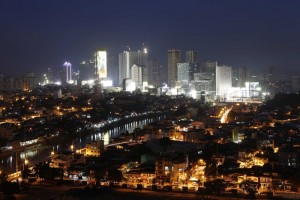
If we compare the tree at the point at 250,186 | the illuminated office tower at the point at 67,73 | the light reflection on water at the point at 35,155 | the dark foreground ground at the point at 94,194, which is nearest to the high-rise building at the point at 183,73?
the illuminated office tower at the point at 67,73

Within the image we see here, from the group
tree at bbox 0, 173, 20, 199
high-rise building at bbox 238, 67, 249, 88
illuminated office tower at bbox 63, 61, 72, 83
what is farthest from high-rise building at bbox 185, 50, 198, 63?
tree at bbox 0, 173, 20, 199

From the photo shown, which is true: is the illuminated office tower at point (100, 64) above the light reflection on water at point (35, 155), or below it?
above

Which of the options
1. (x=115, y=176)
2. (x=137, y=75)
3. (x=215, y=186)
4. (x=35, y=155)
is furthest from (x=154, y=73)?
(x=215, y=186)

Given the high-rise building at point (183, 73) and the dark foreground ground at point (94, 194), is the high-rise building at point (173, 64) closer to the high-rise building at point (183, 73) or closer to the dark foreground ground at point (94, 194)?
the high-rise building at point (183, 73)

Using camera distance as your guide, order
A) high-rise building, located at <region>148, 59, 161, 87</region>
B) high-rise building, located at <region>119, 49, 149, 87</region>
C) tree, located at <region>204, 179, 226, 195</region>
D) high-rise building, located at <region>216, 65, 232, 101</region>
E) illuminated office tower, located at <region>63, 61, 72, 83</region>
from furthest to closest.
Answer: illuminated office tower, located at <region>63, 61, 72, 83</region>, high-rise building, located at <region>148, 59, 161, 87</region>, high-rise building, located at <region>119, 49, 149, 87</region>, high-rise building, located at <region>216, 65, 232, 101</region>, tree, located at <region>204, 179, 226, 195</region>

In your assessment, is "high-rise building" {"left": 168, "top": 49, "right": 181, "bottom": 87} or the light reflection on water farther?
"high-rise building" {"left": 168, "top": 49, "right": 181, "bottom": 87}

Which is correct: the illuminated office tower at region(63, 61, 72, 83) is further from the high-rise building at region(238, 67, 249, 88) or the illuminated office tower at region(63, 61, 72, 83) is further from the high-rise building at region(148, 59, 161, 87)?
the high-rise building at region(238, 67, 249, 88)

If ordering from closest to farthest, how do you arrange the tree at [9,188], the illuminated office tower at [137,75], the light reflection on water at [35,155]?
the tree at [9,188]
the light reflection on water at [35,155]
the illuminated office tower at [137,75]
